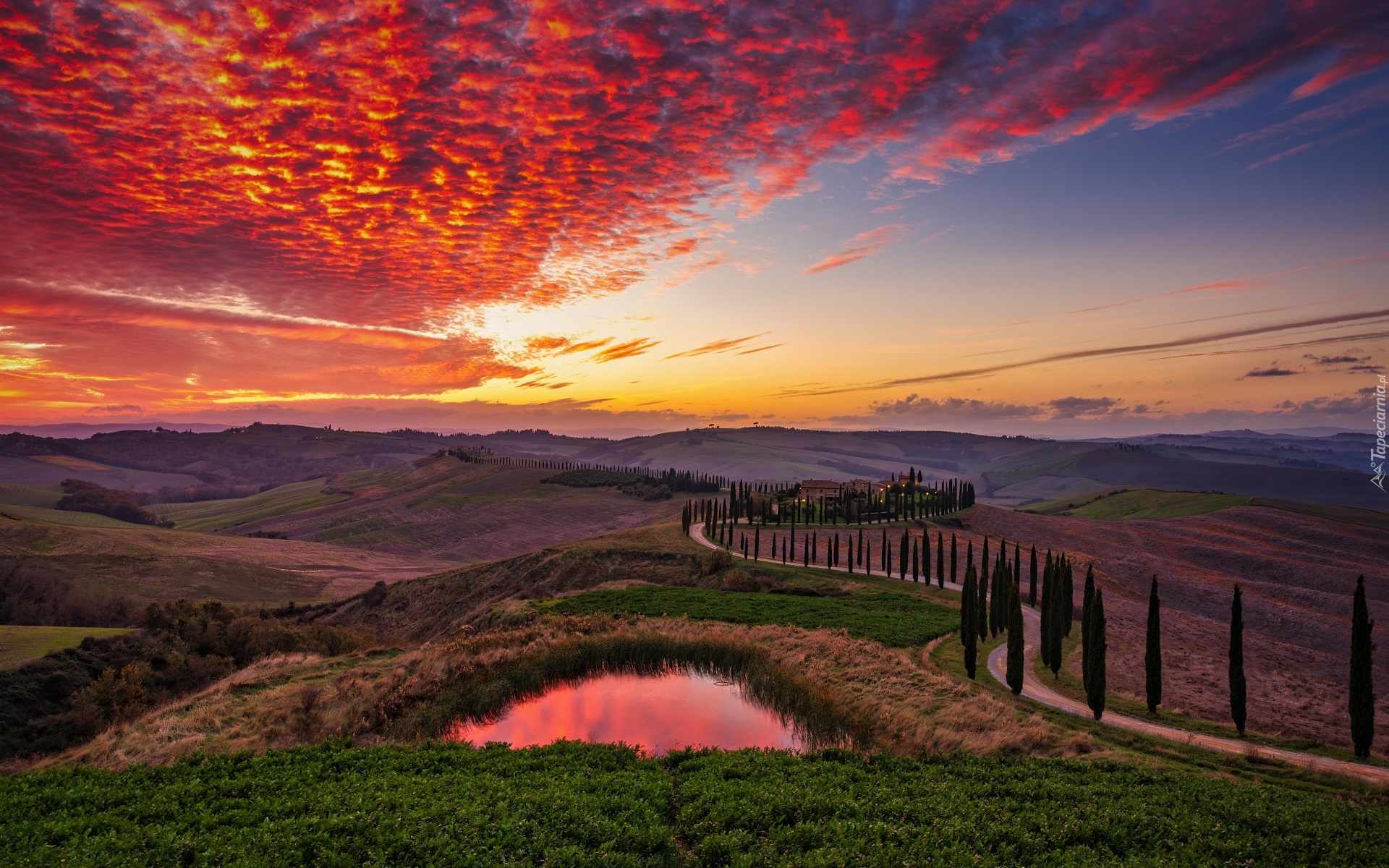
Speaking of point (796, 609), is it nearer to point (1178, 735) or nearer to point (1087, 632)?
point (1087, 632)

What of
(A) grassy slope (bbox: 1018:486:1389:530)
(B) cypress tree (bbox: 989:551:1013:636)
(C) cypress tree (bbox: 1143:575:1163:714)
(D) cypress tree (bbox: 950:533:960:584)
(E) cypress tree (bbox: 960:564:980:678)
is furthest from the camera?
(A) grassy slope (bbox: 1018:486:1389:530)

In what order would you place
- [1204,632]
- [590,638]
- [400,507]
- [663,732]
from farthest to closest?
[400,507]
[1204,632]
[590,638]
[663,732]

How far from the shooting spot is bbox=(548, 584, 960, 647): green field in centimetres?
4928

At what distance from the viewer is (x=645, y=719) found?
31.5 meters

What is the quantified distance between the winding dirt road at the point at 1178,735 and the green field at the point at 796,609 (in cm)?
629

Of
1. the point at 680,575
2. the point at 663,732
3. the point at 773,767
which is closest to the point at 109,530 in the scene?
the point at 680,575

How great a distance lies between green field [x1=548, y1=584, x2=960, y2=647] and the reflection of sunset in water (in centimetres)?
1451

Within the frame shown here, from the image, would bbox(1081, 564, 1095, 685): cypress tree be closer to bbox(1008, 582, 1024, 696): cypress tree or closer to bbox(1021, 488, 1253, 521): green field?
bbox(1008, 582, 1024, 696): cypress tree

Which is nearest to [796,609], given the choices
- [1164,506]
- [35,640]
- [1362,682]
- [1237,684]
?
[1237,684]

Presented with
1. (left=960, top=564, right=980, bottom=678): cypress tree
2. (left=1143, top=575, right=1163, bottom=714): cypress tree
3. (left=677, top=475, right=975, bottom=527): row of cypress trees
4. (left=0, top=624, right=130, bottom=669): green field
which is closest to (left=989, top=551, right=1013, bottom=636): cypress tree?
(left=960, top=564, right=980, bottom=678): cypress tree

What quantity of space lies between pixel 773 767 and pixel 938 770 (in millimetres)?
5780

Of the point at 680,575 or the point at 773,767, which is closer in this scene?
the point at 773,767

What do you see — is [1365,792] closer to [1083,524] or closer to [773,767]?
[773,767]

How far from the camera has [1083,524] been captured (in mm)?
129500
